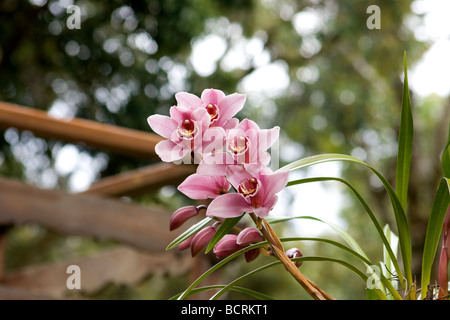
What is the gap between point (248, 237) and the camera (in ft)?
2.03

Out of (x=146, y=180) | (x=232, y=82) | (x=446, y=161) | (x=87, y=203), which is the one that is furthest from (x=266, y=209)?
(x=232, y=82)

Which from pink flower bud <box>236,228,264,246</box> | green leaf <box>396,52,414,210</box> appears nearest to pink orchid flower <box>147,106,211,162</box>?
pink flower bud <box>236,228,264,246</box>

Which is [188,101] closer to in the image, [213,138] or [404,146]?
[213,138]

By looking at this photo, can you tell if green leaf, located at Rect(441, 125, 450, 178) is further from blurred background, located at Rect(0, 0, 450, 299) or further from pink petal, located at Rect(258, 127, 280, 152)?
blurred background, located at Rect(0, 0, 450, 299)

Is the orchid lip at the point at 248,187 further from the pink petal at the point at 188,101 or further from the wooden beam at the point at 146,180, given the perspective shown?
the wooden beam at the point at 146,180

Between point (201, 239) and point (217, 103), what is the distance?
15 cm

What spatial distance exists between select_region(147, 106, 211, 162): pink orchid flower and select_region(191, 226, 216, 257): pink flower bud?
10 cm

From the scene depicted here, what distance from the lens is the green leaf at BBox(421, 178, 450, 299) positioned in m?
0.65

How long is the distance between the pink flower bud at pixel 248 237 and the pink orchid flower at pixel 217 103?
114 millimetres

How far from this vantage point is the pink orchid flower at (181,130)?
1.92 ft

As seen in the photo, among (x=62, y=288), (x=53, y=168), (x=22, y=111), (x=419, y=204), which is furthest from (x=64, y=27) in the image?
(x=419, y=204)

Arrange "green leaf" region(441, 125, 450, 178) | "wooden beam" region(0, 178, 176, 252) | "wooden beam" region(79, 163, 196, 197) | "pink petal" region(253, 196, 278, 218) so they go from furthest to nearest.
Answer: "wooden beam" region(79, 163, 196, 197), "wooden beam" region(0, 178, 176, 252), "green leaf" region(441, 125, 450, 178), "pink petal" region(253, 196, 278, 218)

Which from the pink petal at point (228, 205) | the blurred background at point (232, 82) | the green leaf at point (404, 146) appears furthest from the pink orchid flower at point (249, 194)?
the blurred background at point (232, 82)

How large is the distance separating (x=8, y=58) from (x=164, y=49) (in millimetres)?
1366
